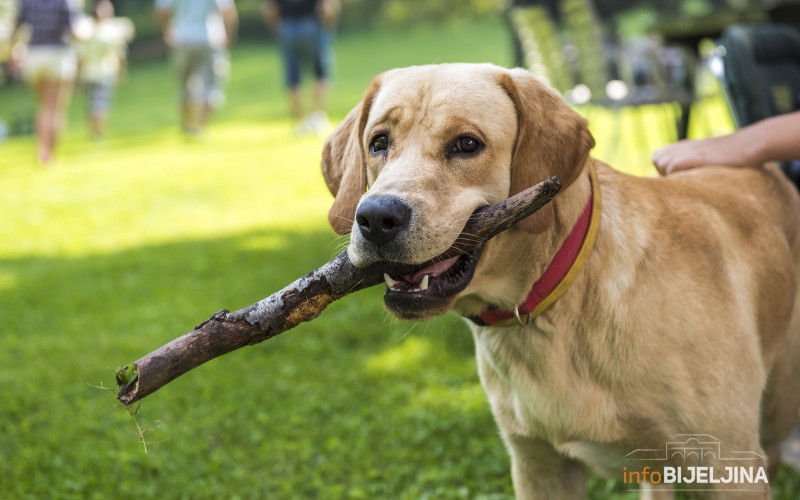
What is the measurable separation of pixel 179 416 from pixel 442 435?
59.3 inches

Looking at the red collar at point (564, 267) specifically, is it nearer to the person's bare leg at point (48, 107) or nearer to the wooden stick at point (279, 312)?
the wooden stick at point (279, 312)

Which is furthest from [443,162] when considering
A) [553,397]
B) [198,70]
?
[198,70]

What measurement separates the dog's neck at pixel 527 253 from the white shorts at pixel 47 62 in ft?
35.6

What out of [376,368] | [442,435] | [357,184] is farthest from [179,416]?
[357,184]

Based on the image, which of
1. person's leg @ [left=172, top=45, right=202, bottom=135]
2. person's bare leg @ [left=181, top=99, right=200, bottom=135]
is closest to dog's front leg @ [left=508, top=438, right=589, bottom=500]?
person's leg @ [left=172, top=45, right=202, bottom=135]

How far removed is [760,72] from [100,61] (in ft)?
49.3

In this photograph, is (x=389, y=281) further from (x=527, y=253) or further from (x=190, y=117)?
(x=190, y=117)

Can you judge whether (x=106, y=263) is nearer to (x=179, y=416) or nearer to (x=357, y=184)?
(x=179, y=416)

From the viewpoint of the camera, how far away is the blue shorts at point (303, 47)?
44.8ft

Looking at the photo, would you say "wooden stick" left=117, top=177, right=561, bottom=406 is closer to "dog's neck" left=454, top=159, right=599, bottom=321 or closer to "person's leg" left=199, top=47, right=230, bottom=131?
"dog's neck" left=454, top=159, right=599, bottom=321

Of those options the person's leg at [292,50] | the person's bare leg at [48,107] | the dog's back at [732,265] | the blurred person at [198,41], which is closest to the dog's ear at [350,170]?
the dog's back at [732,265]

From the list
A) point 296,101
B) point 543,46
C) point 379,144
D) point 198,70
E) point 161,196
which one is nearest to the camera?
point 379,144

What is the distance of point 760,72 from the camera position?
146 inches

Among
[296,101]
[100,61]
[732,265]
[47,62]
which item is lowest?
[296,101]
